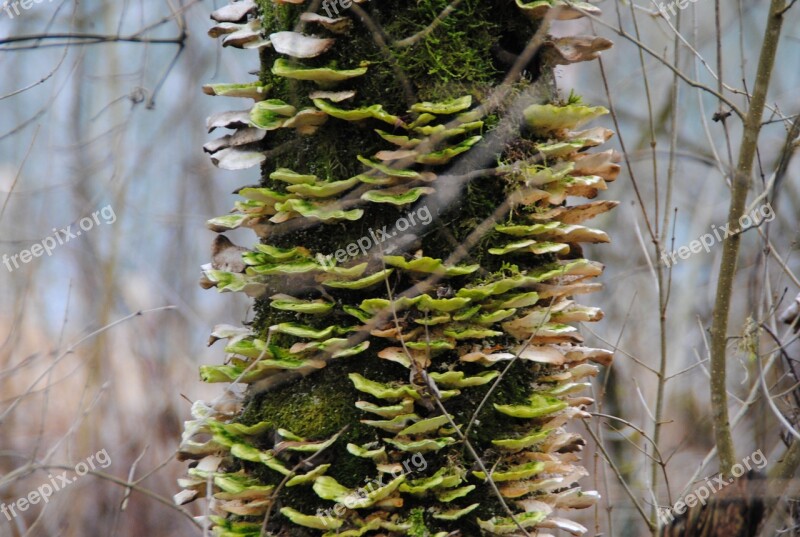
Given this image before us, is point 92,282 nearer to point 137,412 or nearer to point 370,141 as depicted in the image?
point 137,412

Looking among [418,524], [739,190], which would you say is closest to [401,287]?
[418,524]

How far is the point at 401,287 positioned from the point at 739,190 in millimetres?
1288

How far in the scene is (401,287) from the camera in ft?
5.88

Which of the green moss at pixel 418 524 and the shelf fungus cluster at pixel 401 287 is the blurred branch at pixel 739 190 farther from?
the green moss at pixel 418 524

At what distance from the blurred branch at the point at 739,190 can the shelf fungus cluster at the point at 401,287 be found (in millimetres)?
676

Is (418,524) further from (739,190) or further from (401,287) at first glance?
(739,190)

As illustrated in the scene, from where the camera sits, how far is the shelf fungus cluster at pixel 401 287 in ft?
5.64

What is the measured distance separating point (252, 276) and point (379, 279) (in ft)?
1.26

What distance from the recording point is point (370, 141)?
184 centimetres

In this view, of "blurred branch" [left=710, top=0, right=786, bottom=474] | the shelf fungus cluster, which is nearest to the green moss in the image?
the shelf fungus cluster

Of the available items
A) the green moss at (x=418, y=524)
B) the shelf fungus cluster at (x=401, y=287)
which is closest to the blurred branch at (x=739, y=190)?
the shelf fungus cluster at (x=401, y=287)

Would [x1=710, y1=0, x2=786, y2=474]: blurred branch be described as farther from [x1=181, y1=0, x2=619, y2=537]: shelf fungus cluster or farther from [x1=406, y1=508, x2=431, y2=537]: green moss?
[x1=406, y1=508, x2=431, y2=537]: green moss

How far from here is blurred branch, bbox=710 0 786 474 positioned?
2.31 m

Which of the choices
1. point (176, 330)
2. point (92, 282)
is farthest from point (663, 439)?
point (92, 282)
